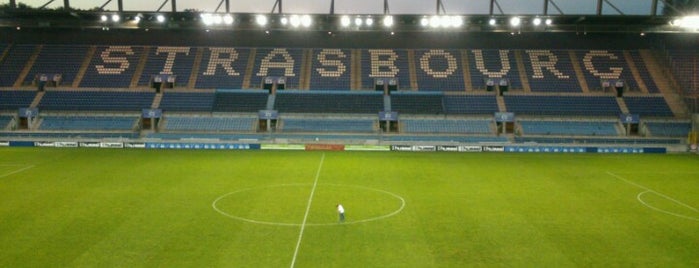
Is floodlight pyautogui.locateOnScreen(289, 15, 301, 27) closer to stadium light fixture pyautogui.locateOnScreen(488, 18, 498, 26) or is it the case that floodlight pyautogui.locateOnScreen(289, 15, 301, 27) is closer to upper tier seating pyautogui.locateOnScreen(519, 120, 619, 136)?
stadium light fixture pyautogui.locateOnScreen(488, 18, 498, 26)

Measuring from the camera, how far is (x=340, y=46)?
59.6 metres

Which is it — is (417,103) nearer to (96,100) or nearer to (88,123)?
(88,123)

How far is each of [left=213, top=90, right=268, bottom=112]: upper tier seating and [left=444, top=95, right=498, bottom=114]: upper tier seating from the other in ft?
54.4

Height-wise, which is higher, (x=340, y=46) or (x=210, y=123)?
(x=340, y=46)

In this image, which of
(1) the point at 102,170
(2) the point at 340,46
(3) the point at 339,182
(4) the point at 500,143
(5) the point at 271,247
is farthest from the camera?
(2) the point at 340,46

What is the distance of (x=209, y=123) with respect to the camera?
1934 inches

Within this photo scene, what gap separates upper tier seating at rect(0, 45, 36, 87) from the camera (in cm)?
5372

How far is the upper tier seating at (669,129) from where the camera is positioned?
4766 cm

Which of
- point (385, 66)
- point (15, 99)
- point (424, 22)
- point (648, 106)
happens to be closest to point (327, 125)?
point (385, 66)

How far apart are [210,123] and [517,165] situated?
26.3 meters

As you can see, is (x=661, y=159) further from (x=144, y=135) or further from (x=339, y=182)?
(x=144, y=135)

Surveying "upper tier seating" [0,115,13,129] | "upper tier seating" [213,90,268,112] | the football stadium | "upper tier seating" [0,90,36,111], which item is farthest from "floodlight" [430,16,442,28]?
"upper tier seating" [0,90,36,111]

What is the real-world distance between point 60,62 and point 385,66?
31455 mm

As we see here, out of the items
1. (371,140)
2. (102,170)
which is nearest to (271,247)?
(102,170)
